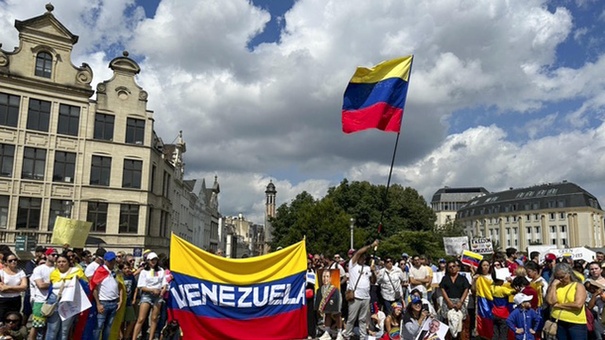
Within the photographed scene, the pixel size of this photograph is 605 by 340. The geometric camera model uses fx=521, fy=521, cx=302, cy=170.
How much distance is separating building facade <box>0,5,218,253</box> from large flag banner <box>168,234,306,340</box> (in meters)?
21.7

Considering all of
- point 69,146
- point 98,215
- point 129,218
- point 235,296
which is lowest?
point 235,296

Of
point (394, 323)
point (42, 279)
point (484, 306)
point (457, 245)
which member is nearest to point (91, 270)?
point (42, 279)

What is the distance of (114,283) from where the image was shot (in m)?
9.81

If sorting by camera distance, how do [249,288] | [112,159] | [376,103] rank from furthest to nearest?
[112,159], [376,103], [249,288]

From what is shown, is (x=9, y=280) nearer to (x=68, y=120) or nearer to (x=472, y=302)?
(x=472, y=302)

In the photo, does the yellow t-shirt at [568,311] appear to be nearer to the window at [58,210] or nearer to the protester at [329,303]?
the protester at [329,303]

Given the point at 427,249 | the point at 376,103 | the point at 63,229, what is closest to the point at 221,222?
the point at 427,249

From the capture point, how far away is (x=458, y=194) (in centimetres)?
16200

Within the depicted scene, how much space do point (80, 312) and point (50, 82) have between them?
29.1m

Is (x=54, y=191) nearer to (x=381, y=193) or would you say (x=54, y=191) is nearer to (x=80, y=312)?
(x=80, y=312)

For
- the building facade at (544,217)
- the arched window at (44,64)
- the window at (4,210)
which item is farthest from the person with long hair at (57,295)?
the building facade at (544,217)

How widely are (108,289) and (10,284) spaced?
1.66 meters

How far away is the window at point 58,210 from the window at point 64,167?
1.44 meters

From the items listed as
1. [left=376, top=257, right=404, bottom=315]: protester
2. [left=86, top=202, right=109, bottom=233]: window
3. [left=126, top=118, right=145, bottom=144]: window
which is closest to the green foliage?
[left=126, top=118, right=145, bottom=144]: window
